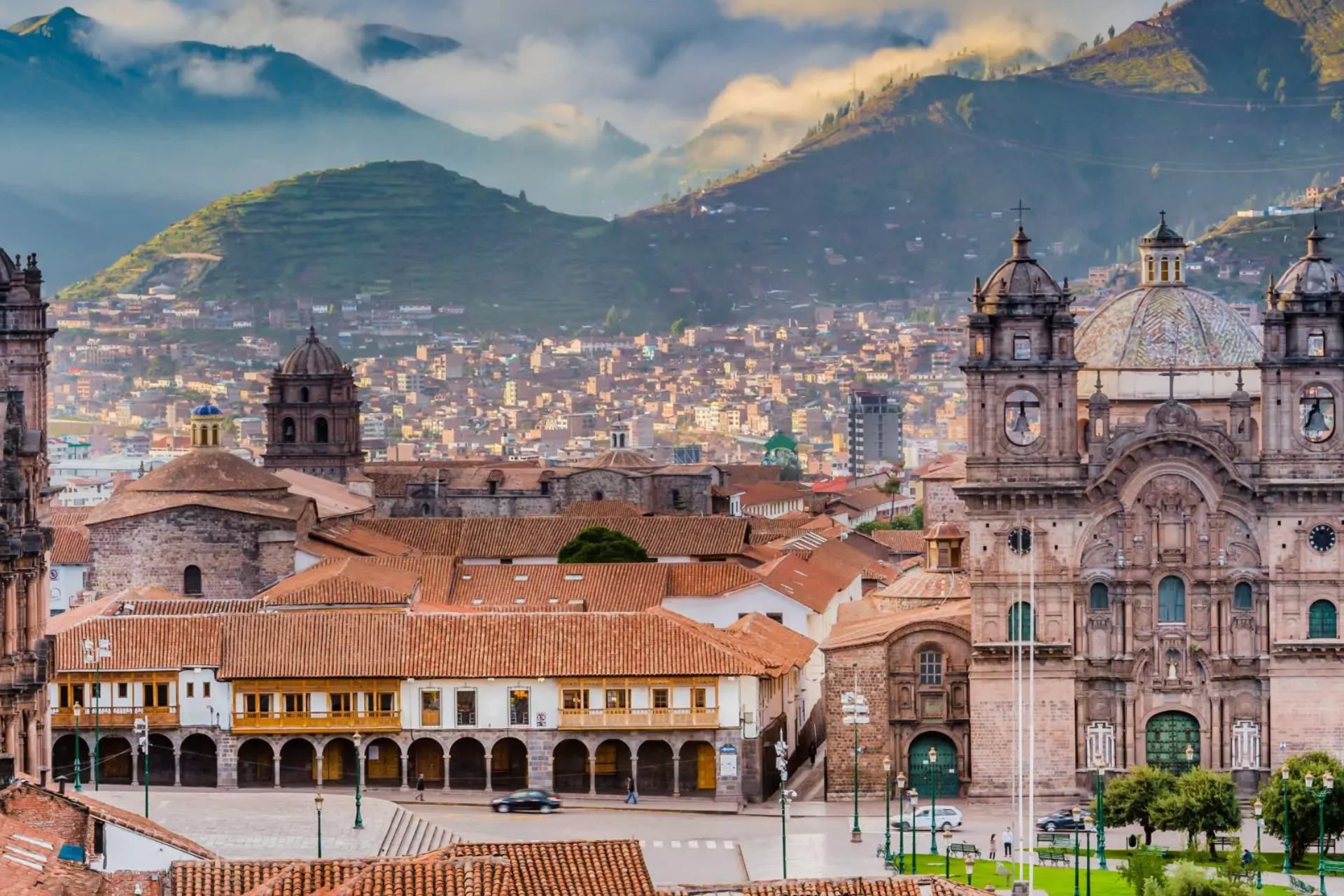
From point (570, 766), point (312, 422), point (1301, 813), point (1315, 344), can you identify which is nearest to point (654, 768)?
point (570, 766)

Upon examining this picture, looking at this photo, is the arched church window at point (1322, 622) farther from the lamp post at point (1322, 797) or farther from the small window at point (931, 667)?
the lamp post at point (1322, 797)

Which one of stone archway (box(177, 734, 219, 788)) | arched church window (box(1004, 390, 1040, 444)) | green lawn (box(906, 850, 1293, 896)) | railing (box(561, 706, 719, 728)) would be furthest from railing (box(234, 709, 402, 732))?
arched church window (box(1004, 390, 1040, 444))

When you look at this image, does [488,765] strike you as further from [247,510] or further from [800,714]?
[247,510]

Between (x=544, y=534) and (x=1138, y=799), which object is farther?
(x=544, y=534)

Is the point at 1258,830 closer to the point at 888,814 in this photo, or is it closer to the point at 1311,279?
the point at 888,814

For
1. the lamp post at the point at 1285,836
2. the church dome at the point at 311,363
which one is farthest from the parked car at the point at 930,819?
the church dome at the point at 311,363

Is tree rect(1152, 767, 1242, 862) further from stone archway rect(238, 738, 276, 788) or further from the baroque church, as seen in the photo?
stone archway rect(238, 738, 276, 788)

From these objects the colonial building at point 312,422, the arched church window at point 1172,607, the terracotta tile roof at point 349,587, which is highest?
the colonial building at point 312,422
